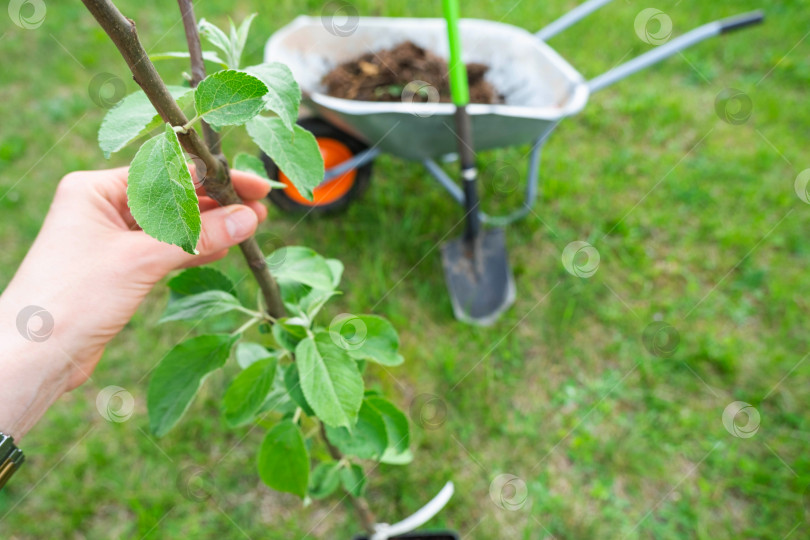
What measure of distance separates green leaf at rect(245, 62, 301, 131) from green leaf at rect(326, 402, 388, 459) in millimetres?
435

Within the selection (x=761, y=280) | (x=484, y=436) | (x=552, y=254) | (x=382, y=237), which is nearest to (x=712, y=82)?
(x=761, y=280)

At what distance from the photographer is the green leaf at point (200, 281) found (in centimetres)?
69

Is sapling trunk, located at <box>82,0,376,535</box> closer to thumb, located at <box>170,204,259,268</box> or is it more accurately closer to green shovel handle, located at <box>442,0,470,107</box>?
thumb, located at <box>170,204,259,268</box>

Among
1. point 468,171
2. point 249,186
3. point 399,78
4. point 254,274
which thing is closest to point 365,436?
point 254,274

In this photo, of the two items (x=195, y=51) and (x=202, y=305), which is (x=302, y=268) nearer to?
(x=202, y=305)

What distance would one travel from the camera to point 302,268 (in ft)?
2.31

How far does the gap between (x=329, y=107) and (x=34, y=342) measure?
103 cm

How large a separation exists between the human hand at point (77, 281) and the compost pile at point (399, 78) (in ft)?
3.74

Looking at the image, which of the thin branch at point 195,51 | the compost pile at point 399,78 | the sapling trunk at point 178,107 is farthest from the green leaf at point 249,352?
the compost pile at point 399,78

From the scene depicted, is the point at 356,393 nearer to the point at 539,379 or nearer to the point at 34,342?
the point at 34,342

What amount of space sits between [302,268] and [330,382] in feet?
0.54

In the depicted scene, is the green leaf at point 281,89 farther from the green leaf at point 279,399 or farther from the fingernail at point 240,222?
the green leaf at point 279,399

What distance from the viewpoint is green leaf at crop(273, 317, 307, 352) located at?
26.1 inches

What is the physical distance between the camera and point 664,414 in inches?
62.1
